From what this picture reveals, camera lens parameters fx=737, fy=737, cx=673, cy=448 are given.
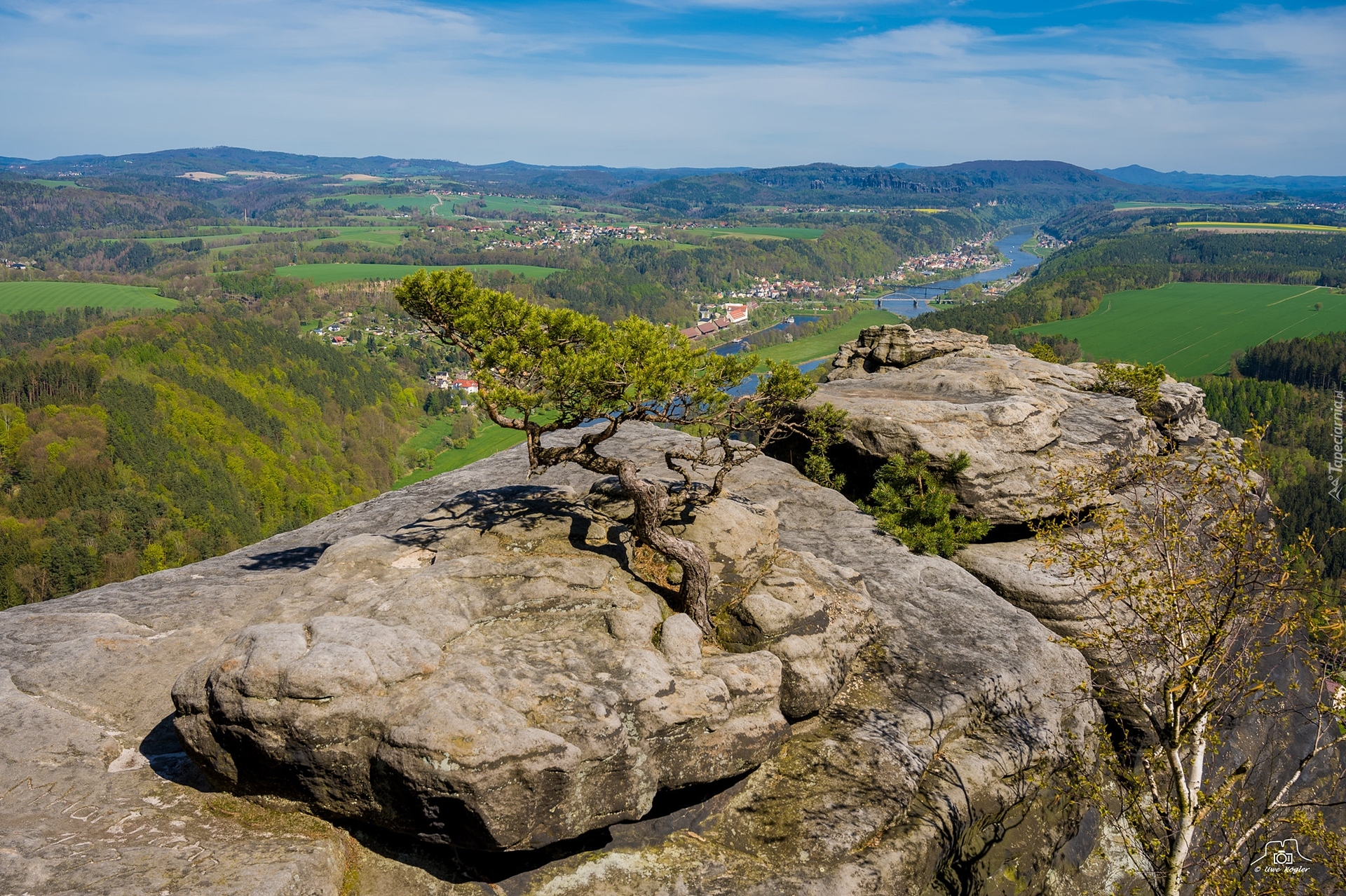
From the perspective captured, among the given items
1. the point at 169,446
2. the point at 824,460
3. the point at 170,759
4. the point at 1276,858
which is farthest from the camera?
the point at 169,446

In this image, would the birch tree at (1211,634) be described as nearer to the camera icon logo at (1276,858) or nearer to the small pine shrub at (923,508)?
the camera icon logo at (1276,858)

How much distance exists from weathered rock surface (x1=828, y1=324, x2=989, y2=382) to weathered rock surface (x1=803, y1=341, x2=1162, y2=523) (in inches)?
160

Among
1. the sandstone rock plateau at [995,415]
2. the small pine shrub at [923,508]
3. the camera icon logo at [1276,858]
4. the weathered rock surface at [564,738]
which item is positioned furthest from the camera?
the sandstone rock plateau at [995,415]

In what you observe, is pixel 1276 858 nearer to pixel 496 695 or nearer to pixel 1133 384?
pixel 496 695

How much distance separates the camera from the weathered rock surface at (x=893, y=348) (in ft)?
147

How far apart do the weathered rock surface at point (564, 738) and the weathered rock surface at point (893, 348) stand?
23246 millimetres

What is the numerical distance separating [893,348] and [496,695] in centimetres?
3696

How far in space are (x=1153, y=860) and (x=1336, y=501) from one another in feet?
454

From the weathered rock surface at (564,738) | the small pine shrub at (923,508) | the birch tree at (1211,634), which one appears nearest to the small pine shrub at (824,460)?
the small pine shrub at (923,508)

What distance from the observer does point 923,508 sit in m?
27.4

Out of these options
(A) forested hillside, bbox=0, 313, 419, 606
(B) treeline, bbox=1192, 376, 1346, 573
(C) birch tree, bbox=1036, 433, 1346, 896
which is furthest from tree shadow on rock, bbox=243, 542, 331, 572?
(B) treeline, bbox=1192, 376, 1346, 573

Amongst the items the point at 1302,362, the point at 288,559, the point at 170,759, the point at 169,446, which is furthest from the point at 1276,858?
the point at 1302,362

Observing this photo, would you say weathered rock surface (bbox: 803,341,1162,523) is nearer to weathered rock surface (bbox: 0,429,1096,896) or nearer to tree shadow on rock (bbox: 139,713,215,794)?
weathered rock surface (bbox: 0,429,1096,896)

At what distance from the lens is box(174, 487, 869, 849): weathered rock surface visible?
1336 centimetres
